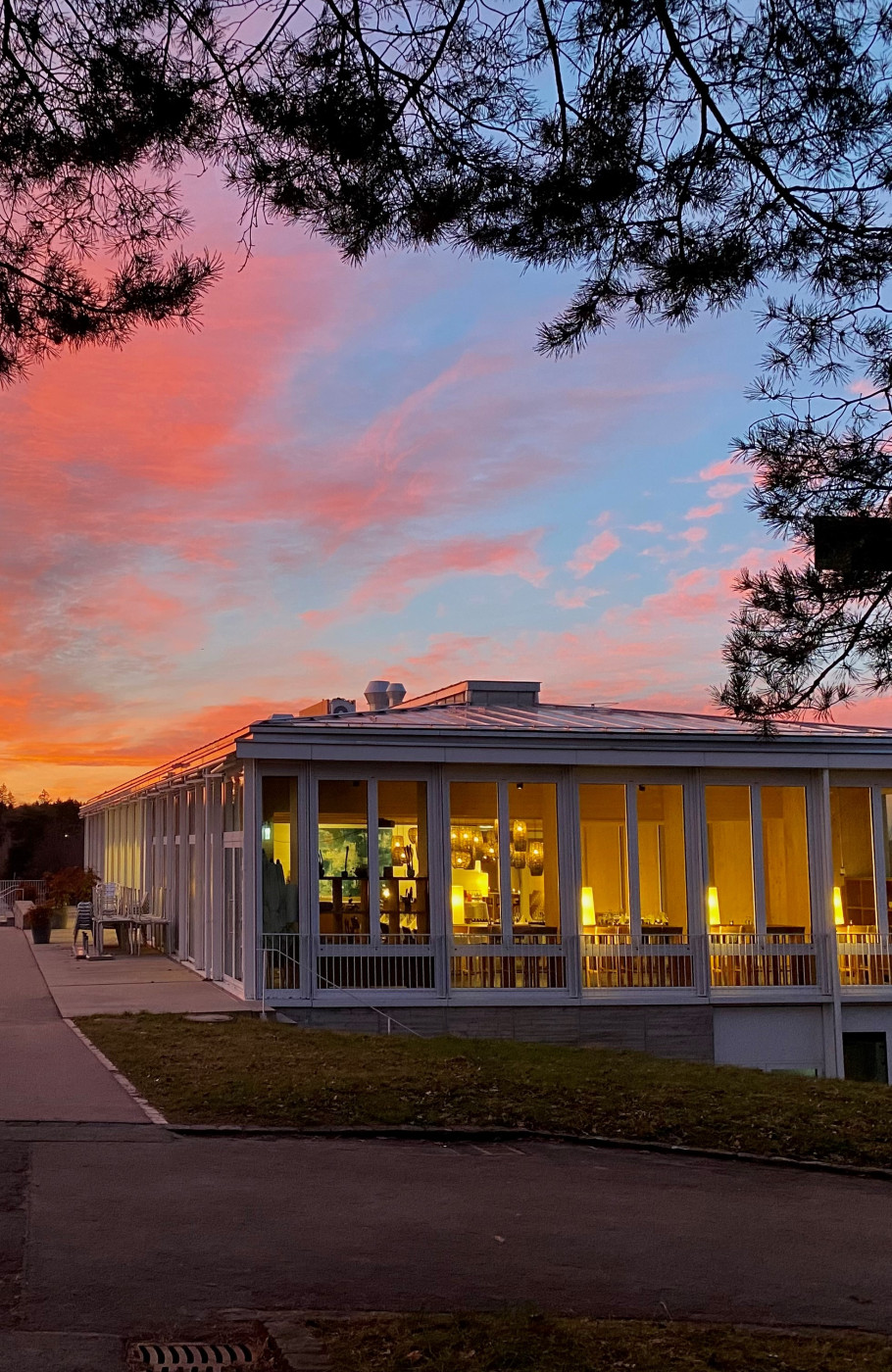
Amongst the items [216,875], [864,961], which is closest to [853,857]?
[864,961]

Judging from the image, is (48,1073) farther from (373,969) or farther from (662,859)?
(662,859)

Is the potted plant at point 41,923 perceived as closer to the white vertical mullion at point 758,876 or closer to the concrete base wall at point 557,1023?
the concrete base wall at point 557,1023

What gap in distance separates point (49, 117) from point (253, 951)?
37.4 ft

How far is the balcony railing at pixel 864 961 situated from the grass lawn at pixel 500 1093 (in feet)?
17.5

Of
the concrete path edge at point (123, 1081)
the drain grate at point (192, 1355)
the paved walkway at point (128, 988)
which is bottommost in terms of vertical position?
the drain grate at point (192, 1355)

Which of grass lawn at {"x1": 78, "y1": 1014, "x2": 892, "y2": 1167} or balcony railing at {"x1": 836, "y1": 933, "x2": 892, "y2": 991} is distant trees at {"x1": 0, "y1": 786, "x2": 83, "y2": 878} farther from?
grass lawn at {"x1": 78, "y1": 1014, "x2": 892, "y2": 1167}

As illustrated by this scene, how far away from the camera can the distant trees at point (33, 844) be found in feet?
186

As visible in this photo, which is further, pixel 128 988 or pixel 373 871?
pixel 128 988

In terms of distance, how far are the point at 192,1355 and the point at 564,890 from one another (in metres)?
12.5

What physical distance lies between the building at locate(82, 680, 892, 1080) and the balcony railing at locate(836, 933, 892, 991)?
0.02 m

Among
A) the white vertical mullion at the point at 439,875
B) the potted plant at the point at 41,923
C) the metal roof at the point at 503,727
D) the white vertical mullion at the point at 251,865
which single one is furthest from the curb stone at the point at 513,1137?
the potted plant at the point at 41,923

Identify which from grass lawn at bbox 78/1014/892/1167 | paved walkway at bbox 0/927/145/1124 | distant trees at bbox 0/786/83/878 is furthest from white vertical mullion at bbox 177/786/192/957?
distant trees at bbox 0/786/83/878

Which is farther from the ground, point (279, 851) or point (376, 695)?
point (376, 695)

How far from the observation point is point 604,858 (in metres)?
17.6
